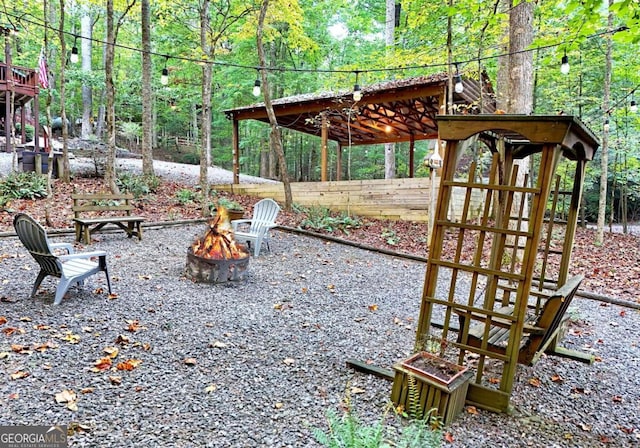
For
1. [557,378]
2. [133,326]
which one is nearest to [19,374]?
[133,326]

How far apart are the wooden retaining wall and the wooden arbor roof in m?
0.85

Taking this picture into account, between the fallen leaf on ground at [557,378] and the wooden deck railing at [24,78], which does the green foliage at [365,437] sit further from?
the wooden deck railing at [24,78]

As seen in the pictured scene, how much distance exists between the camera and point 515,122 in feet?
8.27

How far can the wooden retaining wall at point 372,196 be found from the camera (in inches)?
383

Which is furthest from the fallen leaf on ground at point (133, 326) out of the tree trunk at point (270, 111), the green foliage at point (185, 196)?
the green foliage at point (185, 196)

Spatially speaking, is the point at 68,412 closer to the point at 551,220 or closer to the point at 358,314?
the point at 358,314

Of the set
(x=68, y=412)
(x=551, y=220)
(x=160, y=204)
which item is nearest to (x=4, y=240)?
(x=160, y=204)

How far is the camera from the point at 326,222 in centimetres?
895

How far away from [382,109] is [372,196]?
9.93 feet

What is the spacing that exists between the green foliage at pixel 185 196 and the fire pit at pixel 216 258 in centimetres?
541

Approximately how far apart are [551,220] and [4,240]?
7424 millimetres

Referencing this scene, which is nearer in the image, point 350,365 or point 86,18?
point 350,365

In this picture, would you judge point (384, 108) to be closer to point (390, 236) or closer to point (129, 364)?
point (390, 236)

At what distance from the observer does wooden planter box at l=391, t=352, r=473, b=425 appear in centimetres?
237
